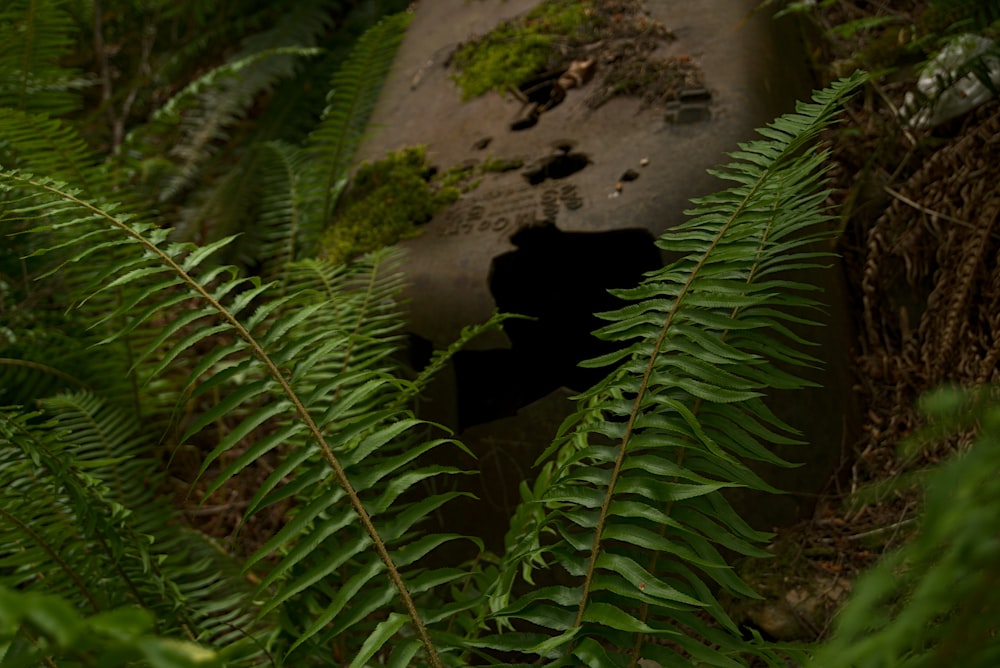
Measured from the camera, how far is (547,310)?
2.49 metres

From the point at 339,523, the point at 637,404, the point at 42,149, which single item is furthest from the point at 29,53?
the point at 637,404

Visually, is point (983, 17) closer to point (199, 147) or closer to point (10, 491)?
point (10, 491)

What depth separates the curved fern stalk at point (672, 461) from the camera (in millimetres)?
1259

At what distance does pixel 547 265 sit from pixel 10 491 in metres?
1.60

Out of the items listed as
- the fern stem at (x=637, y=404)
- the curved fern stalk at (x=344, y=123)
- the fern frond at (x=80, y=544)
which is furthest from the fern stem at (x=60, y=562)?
the curved fern stalk at (x=344, y=123)

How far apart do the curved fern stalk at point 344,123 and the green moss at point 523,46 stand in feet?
1.04

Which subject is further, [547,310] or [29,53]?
[29,53]

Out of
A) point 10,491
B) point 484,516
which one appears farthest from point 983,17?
point 10,491

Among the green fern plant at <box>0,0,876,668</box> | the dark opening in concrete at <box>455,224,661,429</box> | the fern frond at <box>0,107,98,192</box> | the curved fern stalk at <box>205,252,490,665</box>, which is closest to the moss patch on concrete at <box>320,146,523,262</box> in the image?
the dark opening in concrete at <box>455,224,661,429</box>

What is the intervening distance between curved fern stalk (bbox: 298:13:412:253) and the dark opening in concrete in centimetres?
91

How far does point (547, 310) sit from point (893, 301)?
1.08 m

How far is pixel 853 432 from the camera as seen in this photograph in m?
2.26

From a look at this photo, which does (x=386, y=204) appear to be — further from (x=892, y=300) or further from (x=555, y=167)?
(x=892, y=300)

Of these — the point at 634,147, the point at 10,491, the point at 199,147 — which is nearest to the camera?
the point at 10,491
